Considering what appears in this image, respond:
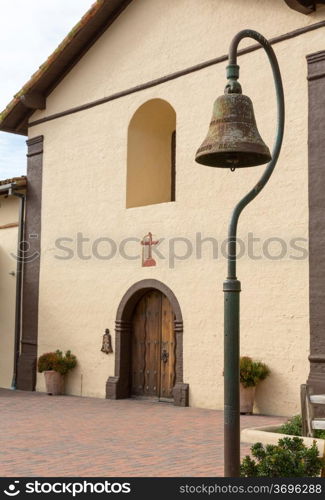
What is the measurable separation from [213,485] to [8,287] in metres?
12.4

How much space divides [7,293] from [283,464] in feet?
39.7

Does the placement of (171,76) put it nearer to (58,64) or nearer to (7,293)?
(58,64)

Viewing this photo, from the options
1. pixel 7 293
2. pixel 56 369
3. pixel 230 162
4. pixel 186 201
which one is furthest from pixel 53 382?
pixel 230 162

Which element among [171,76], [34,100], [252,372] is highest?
[34,100]

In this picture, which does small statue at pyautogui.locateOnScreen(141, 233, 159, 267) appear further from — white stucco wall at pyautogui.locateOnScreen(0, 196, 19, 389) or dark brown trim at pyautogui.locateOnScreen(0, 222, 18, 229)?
dark brown trim at pyautogui.locateOnScreen(0, 222, 18, 229)

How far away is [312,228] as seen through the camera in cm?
1111

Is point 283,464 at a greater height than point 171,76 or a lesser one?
lesser

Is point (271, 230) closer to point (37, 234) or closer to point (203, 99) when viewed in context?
point (203, 99)

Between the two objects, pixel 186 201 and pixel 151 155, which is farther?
pixel 151 155

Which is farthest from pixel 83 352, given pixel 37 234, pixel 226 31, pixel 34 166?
pixel 226 31

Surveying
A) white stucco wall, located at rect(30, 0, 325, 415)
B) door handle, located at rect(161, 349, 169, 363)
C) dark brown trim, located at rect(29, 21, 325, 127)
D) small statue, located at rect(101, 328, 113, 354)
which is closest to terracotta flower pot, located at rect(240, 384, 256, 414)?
white stucco wall, located at rect(30, 0, 325, 415)

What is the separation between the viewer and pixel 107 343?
14.4 meters

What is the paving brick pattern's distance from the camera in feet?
24.5

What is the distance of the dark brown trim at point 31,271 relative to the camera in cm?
1599
